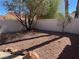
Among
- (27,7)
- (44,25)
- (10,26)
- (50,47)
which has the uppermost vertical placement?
(27,7)

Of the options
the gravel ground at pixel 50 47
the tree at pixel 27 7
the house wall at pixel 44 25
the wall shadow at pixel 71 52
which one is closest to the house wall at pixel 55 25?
the house wall at pixel 44 25

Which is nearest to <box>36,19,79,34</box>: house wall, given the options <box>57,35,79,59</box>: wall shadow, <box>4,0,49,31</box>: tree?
<box>4,0,49,31</box>: tree

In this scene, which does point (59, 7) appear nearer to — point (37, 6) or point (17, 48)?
point (37, 6)

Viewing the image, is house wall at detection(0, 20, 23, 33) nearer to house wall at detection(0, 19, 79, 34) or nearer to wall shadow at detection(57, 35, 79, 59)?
house wall at detection(0, 19, 79, 34)

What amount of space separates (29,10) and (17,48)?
6.54 metres

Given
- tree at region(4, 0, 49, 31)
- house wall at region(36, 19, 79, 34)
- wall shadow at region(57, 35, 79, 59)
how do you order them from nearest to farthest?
wall shadow at region(57, 35, 79, 59), house wall at region(36, 19, 79, 34), tree at region(4, 0, 49, 31)

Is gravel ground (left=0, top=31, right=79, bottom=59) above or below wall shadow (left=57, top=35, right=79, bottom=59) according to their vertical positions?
below

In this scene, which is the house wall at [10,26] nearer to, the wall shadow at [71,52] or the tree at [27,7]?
the tree at [27,7]

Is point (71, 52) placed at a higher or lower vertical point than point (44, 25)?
higher

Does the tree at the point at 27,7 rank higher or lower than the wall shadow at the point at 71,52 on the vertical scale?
higher

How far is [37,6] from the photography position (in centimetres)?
1864

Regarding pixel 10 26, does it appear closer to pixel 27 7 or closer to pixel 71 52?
pixel 27 7

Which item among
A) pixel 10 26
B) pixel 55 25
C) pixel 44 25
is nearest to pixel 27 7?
pixel 10 26

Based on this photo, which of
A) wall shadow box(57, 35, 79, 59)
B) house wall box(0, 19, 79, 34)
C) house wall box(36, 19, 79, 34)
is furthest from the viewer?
house wall box(0, 19, 79, 34)
